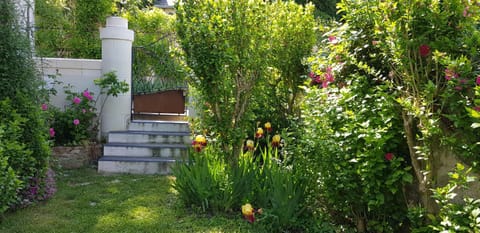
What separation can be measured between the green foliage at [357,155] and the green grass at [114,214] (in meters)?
0.76

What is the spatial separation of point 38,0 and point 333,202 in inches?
369

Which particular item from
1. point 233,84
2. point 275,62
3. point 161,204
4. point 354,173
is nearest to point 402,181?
point 354,173

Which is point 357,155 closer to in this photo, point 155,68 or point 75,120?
point 75,120

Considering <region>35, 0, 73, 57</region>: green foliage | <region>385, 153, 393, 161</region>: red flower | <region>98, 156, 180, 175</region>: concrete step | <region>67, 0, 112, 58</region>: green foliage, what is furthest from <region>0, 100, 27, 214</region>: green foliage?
<region>67, 0, 112, 58</region>: green foliage

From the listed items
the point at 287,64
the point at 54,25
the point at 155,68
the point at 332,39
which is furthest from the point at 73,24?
the point at 332,39

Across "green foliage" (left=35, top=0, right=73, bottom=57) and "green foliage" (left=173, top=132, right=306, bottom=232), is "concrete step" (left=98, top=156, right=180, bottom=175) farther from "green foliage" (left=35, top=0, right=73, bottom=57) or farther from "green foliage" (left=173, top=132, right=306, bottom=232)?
"green foliage" (left=35, top=0, right=73, bottom=57)

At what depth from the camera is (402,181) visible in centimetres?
283

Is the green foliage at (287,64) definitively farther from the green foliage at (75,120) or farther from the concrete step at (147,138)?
the green foliage at (75,120)

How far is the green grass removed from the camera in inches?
136

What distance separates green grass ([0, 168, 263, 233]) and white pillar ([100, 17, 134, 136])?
1739 mm

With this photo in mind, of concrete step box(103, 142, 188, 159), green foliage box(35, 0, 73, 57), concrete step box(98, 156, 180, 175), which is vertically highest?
green foliage box(35, 0, 73, 57)

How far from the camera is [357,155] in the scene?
2.87 m

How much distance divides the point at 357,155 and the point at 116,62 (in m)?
4.91

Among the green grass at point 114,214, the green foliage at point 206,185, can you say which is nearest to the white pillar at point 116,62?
the green grass at point 114,214
